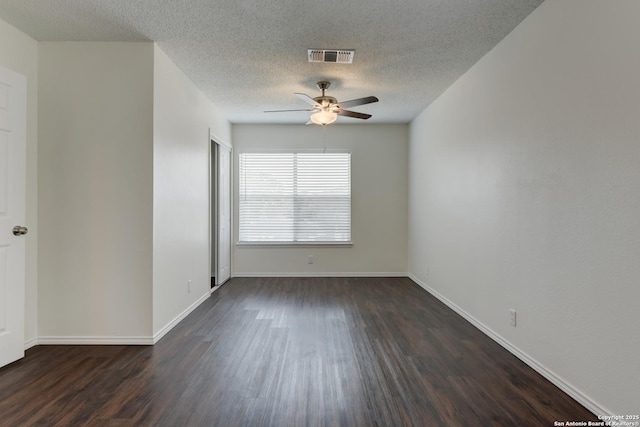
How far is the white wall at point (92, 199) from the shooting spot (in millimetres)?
3043

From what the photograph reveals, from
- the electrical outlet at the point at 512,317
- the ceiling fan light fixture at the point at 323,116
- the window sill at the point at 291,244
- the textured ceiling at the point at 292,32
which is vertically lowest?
the electrical outlet at the point at 512,317

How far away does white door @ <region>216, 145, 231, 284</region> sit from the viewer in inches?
213

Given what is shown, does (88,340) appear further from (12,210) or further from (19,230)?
(12,210)

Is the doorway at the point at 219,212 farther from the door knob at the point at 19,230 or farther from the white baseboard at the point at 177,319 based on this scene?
the door knob at the point at 19,230

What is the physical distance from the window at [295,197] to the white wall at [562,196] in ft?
8.62

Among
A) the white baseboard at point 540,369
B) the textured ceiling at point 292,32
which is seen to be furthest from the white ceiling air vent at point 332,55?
the white baseboard at point 540,369

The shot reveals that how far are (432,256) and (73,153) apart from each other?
4367 millimetres

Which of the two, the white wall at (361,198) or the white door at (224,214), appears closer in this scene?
the white door at (224,214)

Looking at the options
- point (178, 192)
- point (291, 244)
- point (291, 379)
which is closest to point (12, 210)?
point (178, 192)

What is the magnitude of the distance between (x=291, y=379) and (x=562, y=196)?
2.21 meters

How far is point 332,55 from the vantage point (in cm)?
329

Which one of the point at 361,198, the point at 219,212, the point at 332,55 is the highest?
the point at 332,55

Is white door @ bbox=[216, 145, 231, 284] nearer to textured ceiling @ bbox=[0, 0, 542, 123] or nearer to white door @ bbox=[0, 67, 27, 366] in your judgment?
textured ceiling @ bbox=[0, 0, 542, 123]

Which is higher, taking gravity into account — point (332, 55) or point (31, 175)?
point (332, 55)
